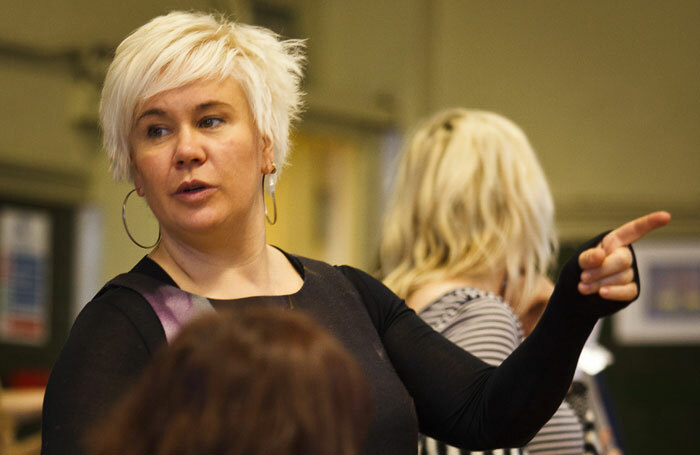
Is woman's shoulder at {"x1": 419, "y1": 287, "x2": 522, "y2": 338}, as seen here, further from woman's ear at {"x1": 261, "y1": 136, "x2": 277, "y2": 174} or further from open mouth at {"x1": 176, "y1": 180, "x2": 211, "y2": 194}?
open mouth at {"x1": 176, "y1": 180, "x2": 211, "y2": 194}

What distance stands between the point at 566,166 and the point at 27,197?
11.5ft

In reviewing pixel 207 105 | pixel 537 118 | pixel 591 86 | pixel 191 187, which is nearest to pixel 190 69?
pixel 207 105

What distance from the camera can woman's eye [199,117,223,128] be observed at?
1528mm

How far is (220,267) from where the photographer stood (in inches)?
61.3

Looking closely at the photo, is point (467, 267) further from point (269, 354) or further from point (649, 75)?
point (649, 75)

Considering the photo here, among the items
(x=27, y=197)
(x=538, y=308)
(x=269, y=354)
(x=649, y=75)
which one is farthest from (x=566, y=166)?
(x=269, y=354)

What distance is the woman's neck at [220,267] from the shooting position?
1533 mm

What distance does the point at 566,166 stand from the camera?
23.1 feet

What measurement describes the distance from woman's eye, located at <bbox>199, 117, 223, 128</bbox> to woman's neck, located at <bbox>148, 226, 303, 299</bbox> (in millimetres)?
170

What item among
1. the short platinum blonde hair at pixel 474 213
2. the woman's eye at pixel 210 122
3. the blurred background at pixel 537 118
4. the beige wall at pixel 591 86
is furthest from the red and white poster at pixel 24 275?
the woman's eye at pixel 210 122

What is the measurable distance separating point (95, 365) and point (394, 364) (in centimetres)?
50

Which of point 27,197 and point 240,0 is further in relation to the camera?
point 240,0

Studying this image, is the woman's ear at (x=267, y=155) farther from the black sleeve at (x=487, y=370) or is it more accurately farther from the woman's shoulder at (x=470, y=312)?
the woman's shoulder at (x=470, y=312)

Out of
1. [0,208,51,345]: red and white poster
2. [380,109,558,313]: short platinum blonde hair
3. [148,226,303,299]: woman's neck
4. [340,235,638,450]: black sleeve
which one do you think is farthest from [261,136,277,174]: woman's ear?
[0,208,51,345]: red and white poster
